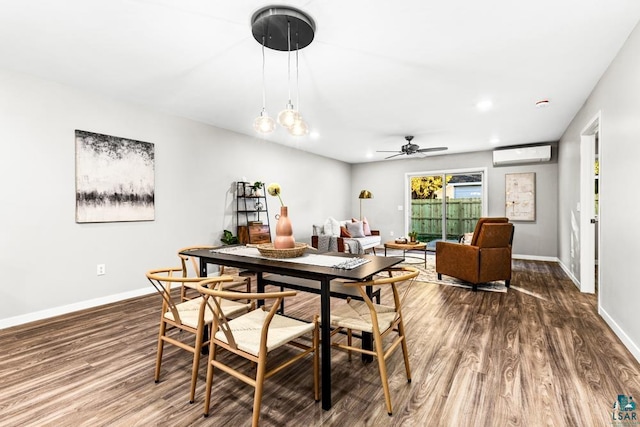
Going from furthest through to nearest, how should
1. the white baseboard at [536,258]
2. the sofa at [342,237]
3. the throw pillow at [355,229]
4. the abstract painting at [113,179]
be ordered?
the throw pillow at [355,229]
the white baseboard at [536,258]
the sofa at [342,237]
the abstract painting at [113,179]

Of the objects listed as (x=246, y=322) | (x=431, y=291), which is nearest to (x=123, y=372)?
→ (x=246, y=322)

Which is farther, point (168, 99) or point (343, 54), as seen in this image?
point (168, 99)

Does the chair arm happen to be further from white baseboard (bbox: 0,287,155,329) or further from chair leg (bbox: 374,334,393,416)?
white baseboard (bbox: 0,287,155,329)

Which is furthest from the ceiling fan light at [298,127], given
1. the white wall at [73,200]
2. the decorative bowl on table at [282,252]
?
the white wall at [73,200]

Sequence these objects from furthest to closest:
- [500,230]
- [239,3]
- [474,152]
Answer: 1. [474,152]
2. [500,230]
3. [239,3]

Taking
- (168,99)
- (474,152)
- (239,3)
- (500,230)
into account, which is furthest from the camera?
(474,152)

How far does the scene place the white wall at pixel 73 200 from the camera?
9.89ft

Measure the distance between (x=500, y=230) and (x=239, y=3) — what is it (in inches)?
157

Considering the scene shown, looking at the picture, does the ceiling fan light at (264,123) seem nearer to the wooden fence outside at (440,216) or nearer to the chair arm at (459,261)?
the chair arm at (459,261)

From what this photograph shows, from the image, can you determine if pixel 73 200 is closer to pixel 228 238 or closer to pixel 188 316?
pixel 228 238

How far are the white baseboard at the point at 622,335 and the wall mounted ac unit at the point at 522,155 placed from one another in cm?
410

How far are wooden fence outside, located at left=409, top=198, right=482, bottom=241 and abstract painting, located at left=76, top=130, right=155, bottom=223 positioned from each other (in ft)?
21.0

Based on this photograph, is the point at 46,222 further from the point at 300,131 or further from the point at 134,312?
the point at 300,131

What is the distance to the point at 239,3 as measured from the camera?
2.03 metres
